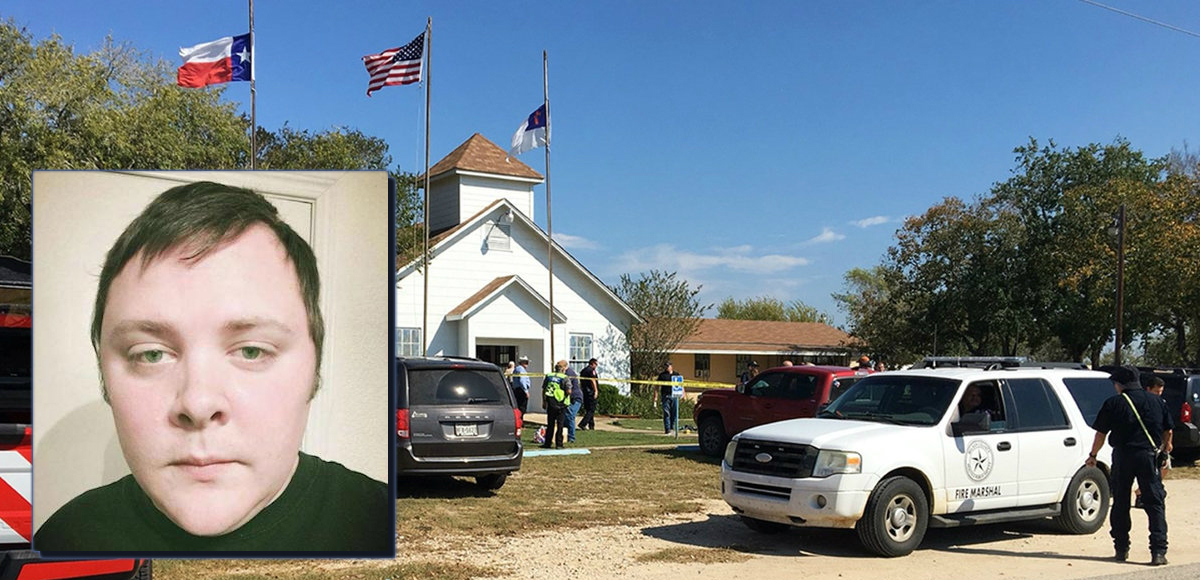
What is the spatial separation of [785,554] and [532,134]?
74.3 ft

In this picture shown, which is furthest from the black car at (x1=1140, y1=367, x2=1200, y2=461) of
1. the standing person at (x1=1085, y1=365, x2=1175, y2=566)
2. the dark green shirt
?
the dark green shirt

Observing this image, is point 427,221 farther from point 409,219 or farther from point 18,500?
point 18,500

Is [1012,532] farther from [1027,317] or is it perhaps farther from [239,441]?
[1027,317]

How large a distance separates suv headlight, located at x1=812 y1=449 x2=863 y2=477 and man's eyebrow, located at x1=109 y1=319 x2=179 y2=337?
714 centimetres

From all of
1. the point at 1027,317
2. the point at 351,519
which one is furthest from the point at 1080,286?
the point at 351,519

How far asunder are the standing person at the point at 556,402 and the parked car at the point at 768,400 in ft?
8.26

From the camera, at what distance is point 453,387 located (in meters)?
13.2

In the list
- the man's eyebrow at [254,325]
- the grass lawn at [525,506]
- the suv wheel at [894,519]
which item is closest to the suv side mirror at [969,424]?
the suv wheel at [894,519]

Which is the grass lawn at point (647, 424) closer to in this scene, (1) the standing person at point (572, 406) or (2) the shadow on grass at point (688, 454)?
(1) the standing person at point (572, 406)

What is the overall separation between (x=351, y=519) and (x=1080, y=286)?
47.1 m

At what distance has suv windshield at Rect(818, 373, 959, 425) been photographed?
35.2 feet

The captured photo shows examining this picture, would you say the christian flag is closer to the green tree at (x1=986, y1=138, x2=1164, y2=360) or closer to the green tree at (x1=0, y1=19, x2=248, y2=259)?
the green tree at (x1=0, y1=19, x2=248, y2=259)

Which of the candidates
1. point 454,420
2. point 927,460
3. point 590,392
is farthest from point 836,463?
point 590,392

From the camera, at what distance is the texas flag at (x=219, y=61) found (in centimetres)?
2617
